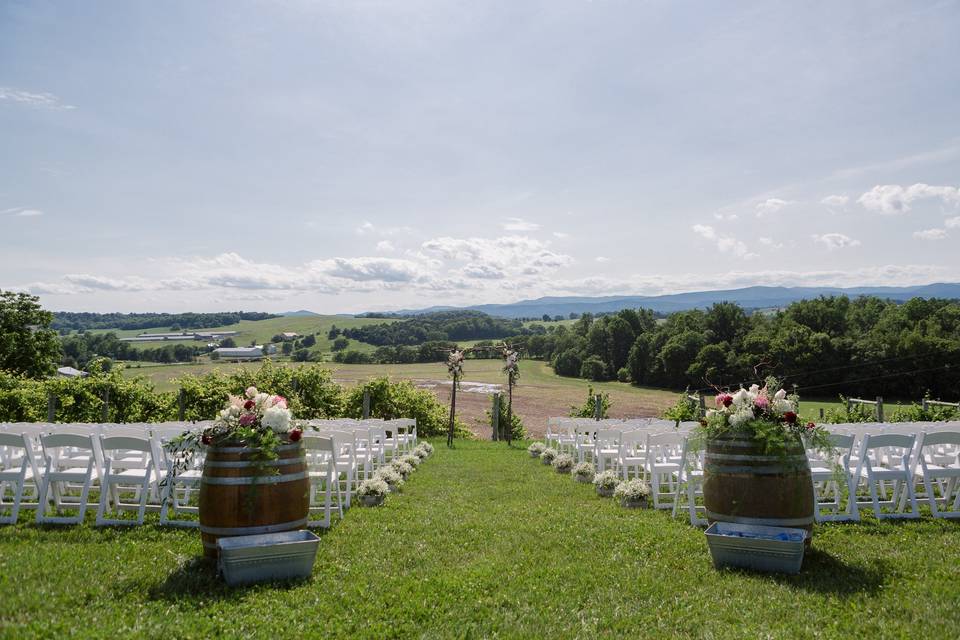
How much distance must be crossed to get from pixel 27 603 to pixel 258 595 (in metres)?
1.36

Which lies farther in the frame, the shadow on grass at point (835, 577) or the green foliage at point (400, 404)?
the green foliage at point (400, 404)

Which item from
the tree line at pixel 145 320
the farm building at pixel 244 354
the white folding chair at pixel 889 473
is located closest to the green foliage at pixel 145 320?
the tree line at pixel 145 320

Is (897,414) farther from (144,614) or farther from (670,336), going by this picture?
(670,336)

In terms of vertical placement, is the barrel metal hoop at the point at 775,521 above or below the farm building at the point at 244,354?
above

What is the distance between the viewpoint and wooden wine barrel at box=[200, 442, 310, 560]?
4902 millimetres

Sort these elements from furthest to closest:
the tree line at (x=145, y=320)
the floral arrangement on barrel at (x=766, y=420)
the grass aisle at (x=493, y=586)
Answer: the tree line at (x=145, y=320) → the floral arrangement on barrel at (x=766, y=420) → the grass aisle at (x=493, y=586)

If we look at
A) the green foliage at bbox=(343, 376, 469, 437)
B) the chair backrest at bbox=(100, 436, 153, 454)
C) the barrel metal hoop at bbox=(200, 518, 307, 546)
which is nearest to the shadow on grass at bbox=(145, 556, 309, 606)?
the barrel metal hoop at bbox=(200, 518, 307, 546)

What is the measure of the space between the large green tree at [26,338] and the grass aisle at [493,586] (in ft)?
73.5

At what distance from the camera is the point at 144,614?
3.87m

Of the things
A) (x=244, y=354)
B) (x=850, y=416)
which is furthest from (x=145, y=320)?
(x=850, y=416)

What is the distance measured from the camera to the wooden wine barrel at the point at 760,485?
5.18 metres

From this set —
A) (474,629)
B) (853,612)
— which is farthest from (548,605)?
(853,612)

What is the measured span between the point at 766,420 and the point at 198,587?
15.1 ft

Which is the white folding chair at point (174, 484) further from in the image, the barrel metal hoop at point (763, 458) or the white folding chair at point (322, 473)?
the barrel metal hoop at point (763, 458)
